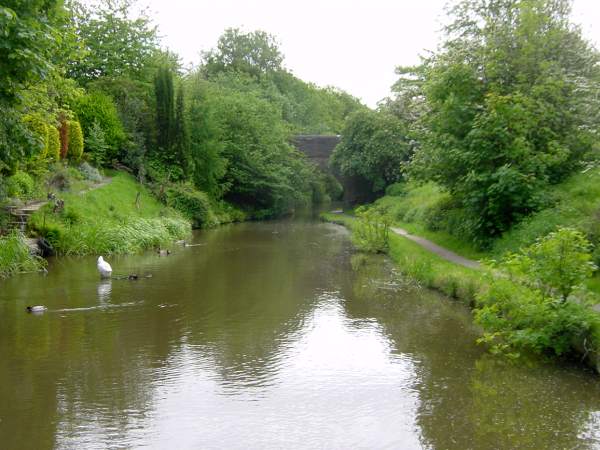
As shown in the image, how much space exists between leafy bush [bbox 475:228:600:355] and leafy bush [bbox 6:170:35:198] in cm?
1713

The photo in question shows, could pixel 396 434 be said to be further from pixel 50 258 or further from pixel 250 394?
pixel 50 258

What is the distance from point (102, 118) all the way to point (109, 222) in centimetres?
1154

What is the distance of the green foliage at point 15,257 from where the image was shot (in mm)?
17234

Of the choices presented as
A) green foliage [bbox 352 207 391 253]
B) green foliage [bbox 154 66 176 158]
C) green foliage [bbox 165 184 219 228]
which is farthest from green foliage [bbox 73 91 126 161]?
green foliage [bbox 352 207 391 253]

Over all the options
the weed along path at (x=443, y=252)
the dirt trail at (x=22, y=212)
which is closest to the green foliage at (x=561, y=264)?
the weed along path at (x=443, y=252)

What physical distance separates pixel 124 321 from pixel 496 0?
57.5ft

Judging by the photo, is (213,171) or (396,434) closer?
(396,434)

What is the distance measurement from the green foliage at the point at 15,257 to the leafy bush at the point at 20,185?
3476 millimetres

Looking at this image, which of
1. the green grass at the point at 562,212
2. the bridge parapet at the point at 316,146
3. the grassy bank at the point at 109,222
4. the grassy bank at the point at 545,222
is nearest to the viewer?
the grassy bank at the point at 545,222

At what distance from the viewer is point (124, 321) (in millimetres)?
12328

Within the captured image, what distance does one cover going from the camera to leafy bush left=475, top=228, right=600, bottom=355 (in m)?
9.66

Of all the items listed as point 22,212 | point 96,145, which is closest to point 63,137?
point 96,145

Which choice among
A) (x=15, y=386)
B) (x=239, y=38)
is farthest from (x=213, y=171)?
(x=239, y=38)

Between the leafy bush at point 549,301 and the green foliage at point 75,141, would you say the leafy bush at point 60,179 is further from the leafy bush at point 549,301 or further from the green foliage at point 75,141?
the leafy bush at point 549,301
